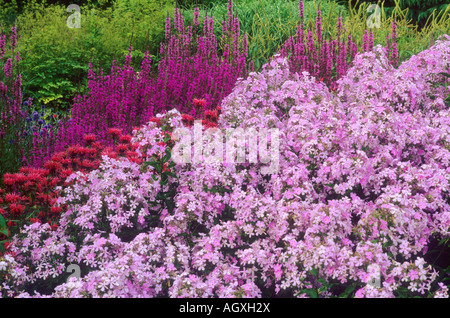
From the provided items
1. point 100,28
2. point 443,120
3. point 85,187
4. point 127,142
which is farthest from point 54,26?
point 443,120

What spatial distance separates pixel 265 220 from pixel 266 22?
553cm

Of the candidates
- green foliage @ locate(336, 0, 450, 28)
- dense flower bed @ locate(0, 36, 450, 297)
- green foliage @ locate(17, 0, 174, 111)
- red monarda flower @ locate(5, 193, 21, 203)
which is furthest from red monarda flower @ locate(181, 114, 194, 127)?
green foliage @ locate(336, 0, 450, 28)

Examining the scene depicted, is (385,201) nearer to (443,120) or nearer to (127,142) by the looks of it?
(443,120)

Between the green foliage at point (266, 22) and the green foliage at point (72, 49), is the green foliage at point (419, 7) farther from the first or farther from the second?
the green foliage at point (72, 49)

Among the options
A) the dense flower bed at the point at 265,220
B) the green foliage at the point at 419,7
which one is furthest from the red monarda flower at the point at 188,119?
the green foliage at the point at 419,7

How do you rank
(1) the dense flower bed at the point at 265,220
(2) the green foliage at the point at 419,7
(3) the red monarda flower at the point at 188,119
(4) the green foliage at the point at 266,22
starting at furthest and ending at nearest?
(2) the green foliage at the point at 419,7 < (4) the green foliage at the point at 266,22 < (3) the red monarda flower at the point at 188,119 < (1) the dense flower bed at the point at 265,220

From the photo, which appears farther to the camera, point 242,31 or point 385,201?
point 242,31

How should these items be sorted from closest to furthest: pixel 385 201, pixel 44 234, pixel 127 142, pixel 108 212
A: 1. pixel 385 201
2. pixel 108 212
3. pixel 44 234
4. pixel 127 142

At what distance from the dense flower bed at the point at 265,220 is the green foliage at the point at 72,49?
181 inches

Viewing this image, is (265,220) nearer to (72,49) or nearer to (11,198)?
(11,198)

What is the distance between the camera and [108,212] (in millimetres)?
2658

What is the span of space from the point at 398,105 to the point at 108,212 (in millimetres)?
2425

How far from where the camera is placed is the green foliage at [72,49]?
8.01 meters

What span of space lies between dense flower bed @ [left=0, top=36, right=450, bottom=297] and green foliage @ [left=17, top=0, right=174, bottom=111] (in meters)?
4.59
